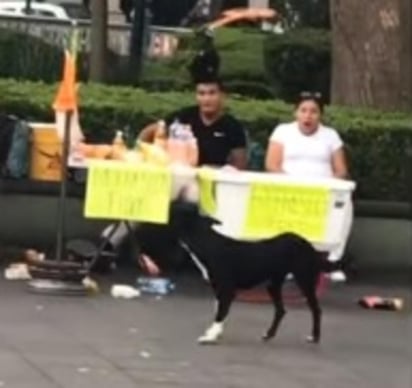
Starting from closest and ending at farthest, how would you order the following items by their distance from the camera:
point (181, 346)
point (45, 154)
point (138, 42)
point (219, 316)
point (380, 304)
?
1. point (181, 346)
2. point (219, 316)
3. point (380, 304)
4. point (45, 154)
5. point (138, 42)

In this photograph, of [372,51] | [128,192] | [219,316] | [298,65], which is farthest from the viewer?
[298,65]

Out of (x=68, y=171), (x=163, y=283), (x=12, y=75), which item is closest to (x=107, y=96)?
(x=68, y=171)

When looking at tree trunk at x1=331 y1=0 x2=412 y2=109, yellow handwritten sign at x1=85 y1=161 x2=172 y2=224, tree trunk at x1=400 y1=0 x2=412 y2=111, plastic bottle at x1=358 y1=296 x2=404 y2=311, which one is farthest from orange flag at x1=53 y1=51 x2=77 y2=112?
tree trunk at x1=400 y1=0 x2=412 y2=111

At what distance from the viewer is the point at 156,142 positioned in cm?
1188

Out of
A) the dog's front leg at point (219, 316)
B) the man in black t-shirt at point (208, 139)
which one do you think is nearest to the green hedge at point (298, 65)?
the man in black t-shirt at point (208, 139)

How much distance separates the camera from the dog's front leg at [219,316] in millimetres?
9891

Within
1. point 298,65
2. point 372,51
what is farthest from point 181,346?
point 298,65

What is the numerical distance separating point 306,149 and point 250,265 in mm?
2190

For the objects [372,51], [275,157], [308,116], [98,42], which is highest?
[372,51]

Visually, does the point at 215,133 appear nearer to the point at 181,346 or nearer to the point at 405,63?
the point at 181,346

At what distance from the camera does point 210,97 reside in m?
12.1

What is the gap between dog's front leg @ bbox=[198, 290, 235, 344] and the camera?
9891 millimetres

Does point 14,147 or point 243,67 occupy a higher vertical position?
point 243,67

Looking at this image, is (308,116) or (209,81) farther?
(209,81)
